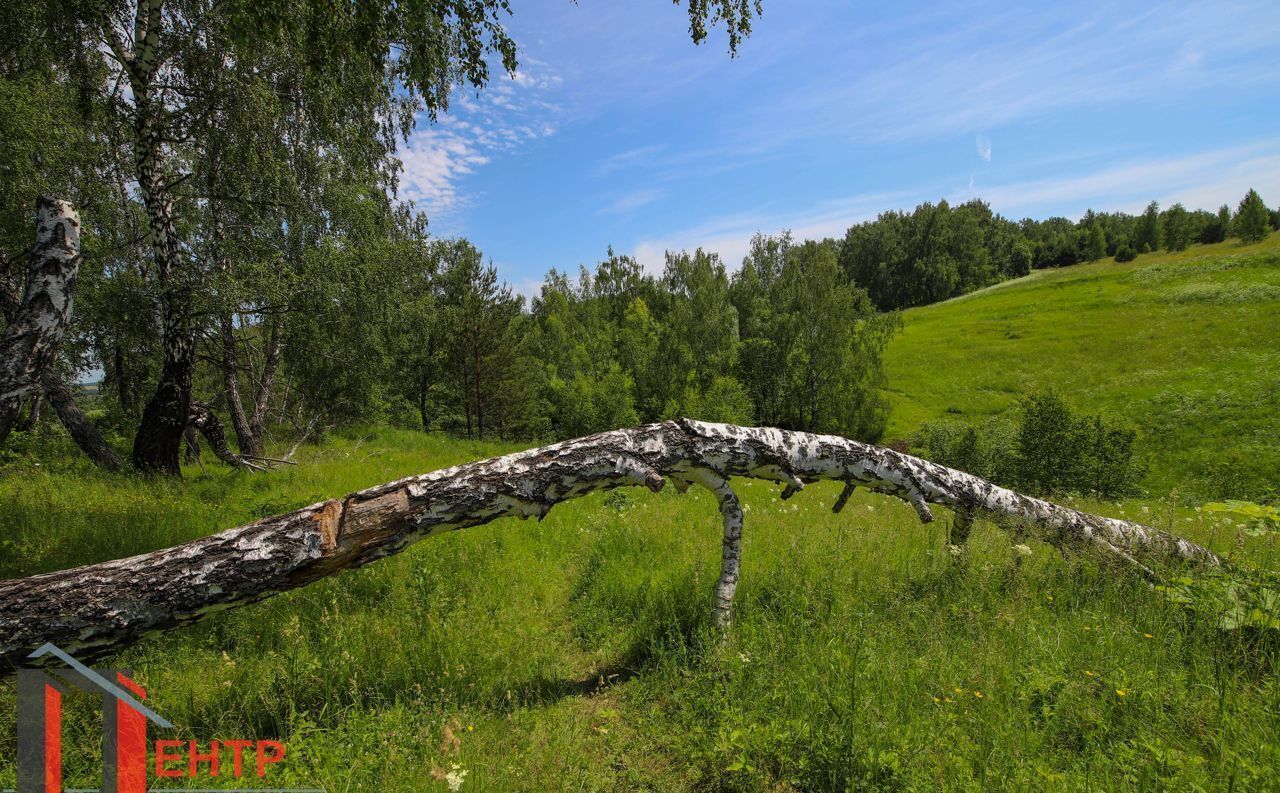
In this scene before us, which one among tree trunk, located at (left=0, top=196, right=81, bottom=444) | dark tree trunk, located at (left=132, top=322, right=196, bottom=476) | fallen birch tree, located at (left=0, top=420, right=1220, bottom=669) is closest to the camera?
fallen birch tree, located at (left=0, top=420, right=1220, bottom=669)

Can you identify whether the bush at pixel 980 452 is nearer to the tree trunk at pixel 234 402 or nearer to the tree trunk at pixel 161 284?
the tree trunk at pixel 161 284

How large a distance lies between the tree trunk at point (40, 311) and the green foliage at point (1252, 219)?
99400 millimetres

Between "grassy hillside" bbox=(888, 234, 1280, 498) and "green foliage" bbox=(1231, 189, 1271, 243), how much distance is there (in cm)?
177

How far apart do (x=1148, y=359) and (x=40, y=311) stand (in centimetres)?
5056

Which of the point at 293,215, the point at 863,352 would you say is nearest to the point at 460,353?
the point at 293,215

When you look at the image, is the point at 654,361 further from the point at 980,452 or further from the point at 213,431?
the point at 213,431

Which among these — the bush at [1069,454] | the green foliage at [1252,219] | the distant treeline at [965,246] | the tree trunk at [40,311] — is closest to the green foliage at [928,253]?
the distant treeline at [965,246]

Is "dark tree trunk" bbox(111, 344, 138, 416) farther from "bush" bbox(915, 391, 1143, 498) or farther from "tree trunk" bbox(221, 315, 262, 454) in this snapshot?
"bush" bbox(915, 391, 1143, 498)

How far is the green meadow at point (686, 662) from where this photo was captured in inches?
105

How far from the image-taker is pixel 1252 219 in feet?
196

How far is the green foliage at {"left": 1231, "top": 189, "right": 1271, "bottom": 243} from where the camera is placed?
5894 centimetres

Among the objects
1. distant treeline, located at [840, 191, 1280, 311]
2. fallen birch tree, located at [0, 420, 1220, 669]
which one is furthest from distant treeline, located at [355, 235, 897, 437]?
distant treeline, located at [840, 191, 1280, 311]

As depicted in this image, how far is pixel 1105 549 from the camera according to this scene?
15.1 ft

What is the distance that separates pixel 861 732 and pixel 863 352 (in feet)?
96.2
